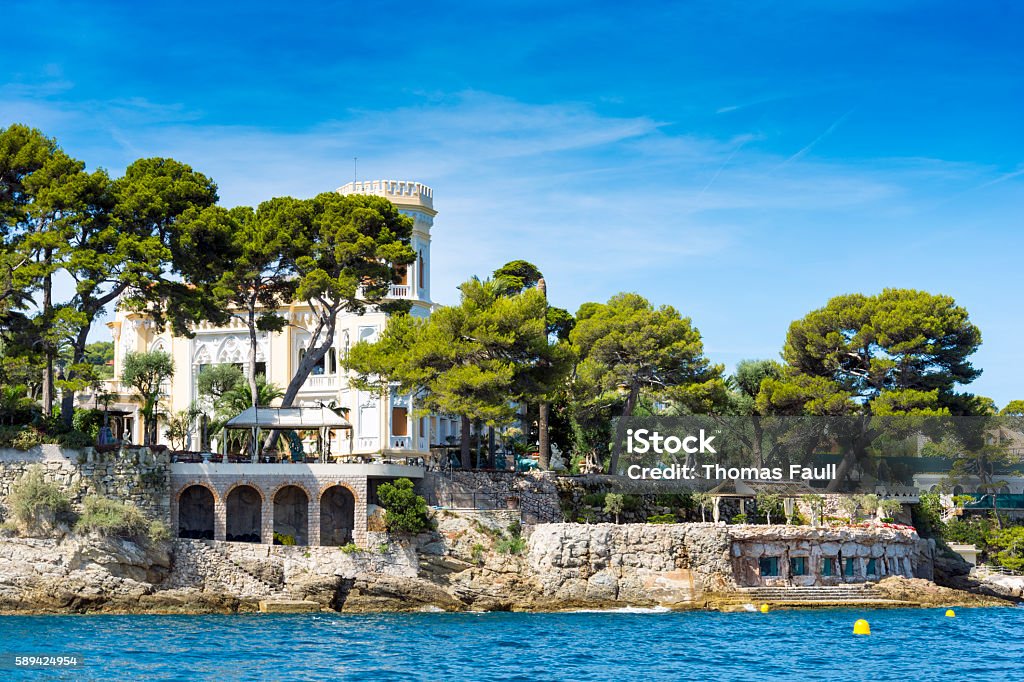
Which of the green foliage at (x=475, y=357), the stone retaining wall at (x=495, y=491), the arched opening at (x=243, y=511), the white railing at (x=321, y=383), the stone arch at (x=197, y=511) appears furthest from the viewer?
the white railing at (x=321, y=383)

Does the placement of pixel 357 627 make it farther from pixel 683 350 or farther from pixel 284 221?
pixel 683 350

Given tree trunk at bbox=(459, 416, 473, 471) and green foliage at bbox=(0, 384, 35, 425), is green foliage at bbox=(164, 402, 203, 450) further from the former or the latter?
tree trunk at bbox=(459, 416, 473, 471)

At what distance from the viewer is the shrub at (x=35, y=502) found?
156 feet

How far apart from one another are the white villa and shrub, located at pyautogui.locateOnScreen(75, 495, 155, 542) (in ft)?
52.3

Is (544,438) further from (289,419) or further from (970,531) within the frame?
(970,531)

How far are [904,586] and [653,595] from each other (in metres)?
10.9

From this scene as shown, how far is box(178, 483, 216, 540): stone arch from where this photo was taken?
174ft

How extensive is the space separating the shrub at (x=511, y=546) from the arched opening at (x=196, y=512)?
11339 millimetres

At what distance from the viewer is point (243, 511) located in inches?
2144

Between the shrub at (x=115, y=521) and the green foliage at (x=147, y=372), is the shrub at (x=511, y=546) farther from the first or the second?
the green foliage at (x=147, y=372)

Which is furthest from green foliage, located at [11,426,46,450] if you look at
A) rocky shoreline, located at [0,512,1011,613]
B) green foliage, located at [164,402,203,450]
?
green foliage, located at [164,402,203,450]

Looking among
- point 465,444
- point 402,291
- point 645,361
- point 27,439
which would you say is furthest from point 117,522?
point 645,361

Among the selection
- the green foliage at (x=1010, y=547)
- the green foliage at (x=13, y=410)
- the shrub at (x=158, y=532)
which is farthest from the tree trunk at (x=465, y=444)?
the green foliage at (x=1010, y=547)

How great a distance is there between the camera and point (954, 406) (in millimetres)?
65938
